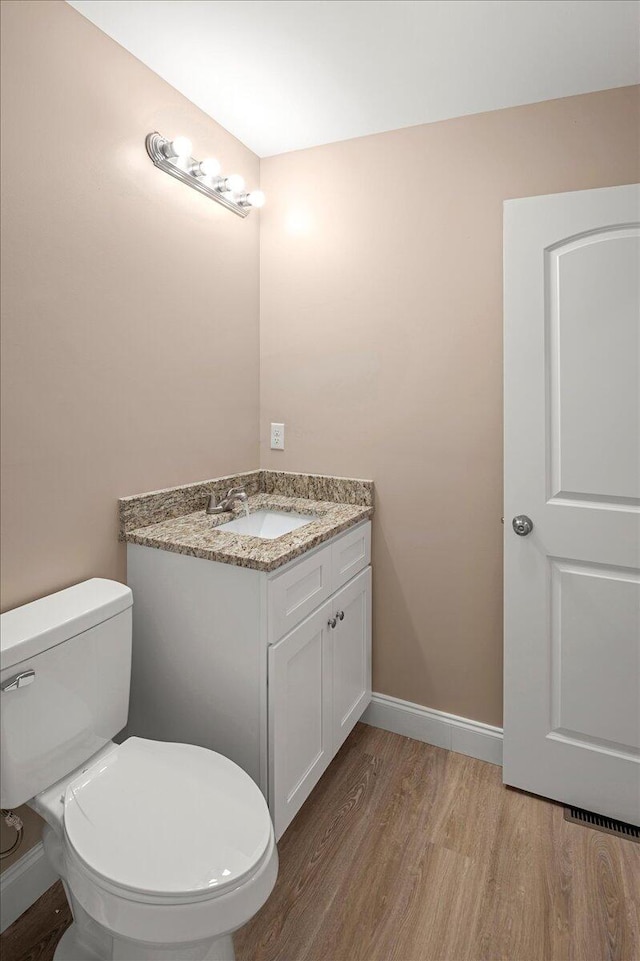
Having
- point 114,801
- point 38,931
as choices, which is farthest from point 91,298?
point 38,931

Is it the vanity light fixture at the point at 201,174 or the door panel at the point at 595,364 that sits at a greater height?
the vanity light fixture at the point at 201,174

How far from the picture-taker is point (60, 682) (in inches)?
50.4

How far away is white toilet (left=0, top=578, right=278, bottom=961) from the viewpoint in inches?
38.7

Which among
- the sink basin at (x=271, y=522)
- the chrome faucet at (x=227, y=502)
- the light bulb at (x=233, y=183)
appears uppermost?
the light bulb at (x=233, y=183)

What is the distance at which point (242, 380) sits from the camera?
86.9 inches

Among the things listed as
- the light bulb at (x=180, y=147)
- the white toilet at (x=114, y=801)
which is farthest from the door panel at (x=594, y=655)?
the light bulb at (x=180, y=147)

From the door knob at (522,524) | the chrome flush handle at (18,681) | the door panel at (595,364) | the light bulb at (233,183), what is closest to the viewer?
the chrome flush handle at (18,681)

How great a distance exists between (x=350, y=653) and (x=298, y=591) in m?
0.51

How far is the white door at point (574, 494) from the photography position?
1.61 metres

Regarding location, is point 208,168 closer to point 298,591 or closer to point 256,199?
point 256,199

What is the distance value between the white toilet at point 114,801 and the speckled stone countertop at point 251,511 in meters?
0.24

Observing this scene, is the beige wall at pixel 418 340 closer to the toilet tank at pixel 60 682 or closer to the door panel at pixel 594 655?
the door panel at pixel 594 655

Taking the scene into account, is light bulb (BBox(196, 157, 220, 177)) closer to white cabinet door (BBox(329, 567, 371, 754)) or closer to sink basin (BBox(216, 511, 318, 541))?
sink basin (BBox(216, 511, 318, 541))

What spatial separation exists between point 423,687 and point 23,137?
2.17 meters
